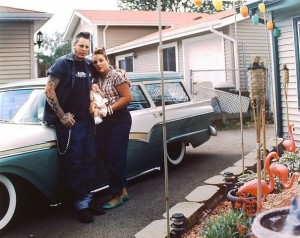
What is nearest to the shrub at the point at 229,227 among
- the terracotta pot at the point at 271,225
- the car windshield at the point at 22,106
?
the terracotta pot at the point at 271,225

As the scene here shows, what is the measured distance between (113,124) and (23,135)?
992 mm

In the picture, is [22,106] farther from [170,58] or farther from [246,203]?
[170,58]

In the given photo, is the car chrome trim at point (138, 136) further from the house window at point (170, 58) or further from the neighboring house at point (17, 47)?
the house window at point (170, 58)

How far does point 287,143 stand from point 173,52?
462 inches

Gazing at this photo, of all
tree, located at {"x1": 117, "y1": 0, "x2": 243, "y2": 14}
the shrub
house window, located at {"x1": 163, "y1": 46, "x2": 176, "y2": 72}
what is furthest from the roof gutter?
tree, located at {"x1": 117, "y1": 0, "x2": 243, "y2": 14}

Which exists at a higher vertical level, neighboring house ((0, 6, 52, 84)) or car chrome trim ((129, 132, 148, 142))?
neighboring house ((0, 6, 52, 84))

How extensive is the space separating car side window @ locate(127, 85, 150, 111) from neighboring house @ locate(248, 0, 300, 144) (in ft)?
10.4

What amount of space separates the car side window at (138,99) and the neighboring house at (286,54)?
3.18 m

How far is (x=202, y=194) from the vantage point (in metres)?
4.30

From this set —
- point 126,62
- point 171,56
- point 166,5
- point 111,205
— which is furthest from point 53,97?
point 166,5

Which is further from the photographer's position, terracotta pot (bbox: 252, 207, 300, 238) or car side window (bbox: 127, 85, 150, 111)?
car side window (bbox: 127, 85, 150, 111)

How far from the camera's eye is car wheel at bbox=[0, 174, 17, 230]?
380 centimetres

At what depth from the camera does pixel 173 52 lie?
16.5 metres

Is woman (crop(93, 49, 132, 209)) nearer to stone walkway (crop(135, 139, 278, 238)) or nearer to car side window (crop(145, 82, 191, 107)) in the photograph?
stone walkway (crop(135, 139, 278, 238))
